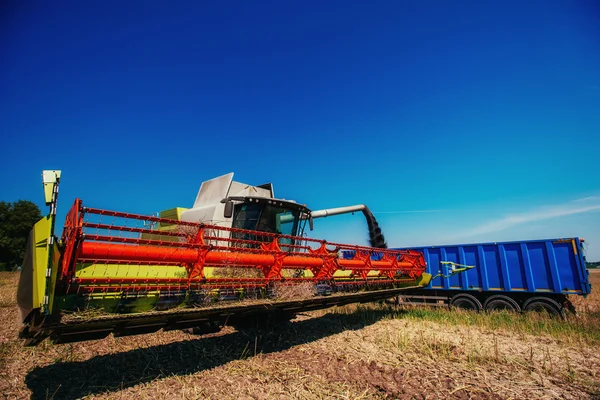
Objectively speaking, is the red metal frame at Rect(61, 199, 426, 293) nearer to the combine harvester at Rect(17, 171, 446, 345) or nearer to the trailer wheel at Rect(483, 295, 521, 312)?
the combine harvester at Rect(17, 171, 446, 345)

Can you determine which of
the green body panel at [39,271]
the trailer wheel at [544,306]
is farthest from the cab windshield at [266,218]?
the trailer wheel at [544,306]

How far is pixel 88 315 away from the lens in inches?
99.6

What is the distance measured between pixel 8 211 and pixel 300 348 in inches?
1485

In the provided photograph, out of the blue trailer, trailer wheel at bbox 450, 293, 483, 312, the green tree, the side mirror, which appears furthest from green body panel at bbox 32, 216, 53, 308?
the green tree

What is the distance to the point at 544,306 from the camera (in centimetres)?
715

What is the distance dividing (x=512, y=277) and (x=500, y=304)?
765mm

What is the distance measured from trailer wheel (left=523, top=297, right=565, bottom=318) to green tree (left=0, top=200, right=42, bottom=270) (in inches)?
1382

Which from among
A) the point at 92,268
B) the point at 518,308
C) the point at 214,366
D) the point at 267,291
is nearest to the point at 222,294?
the point at 267,291

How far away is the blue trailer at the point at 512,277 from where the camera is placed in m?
7.02

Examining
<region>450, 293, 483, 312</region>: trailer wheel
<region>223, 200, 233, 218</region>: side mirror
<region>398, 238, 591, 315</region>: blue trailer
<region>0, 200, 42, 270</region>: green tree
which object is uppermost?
<region>0, 200, 42, 270</region>: green tree

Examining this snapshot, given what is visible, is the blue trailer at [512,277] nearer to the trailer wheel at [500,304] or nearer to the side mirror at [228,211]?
the trailer wheel at [500,304]

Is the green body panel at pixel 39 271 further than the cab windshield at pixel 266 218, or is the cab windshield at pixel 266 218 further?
the cab windshield at pixel 266 218

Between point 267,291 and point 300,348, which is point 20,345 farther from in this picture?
point 300,348

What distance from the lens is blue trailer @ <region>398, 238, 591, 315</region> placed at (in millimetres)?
7020
